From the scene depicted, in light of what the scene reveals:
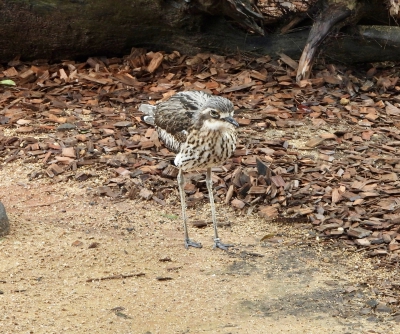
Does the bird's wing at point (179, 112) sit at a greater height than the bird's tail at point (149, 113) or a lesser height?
greater

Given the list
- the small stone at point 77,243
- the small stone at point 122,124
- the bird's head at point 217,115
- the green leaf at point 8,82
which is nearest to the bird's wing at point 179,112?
the bird's head at point 217,115

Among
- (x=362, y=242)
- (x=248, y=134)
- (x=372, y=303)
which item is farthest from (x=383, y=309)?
(x=248, y=134)

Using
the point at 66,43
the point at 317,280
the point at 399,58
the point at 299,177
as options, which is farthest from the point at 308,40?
→ the point at 317,280

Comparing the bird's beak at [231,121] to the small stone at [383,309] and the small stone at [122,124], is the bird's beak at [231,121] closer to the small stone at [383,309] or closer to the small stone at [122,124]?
the small stone at [383,309]

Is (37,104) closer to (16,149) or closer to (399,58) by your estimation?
(16,149)

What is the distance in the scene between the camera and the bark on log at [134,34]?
915 centimetres

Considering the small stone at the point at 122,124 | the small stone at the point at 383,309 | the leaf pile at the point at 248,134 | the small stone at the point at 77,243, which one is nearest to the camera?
the small stone at the point at 383,309

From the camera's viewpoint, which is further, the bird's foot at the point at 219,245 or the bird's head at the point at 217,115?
the bird's foot at the point at 219,245

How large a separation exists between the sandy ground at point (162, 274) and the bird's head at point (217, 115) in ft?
3.29

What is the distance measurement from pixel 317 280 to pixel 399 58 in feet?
14.6

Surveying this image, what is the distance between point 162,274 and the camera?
18.8 ft

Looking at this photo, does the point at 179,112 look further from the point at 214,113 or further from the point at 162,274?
the point at 162,274

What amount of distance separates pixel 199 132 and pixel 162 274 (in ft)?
3.81

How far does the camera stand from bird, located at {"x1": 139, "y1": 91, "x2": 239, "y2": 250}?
5.99m
